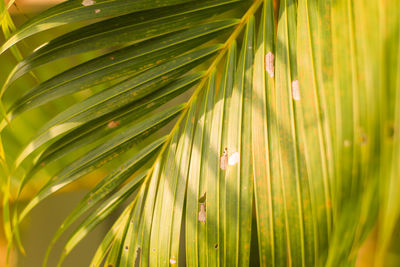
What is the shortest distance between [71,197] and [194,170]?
1.82 feet

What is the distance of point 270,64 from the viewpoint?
400mm

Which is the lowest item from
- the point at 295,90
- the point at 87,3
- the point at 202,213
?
the point at 202,213

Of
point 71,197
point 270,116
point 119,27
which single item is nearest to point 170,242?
point 270,116

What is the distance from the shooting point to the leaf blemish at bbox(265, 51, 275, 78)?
15.6 inches

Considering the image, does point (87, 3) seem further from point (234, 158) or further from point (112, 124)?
point (234, 158)

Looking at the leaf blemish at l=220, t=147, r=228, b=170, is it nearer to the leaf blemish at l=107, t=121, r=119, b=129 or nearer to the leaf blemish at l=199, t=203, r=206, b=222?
the leaf blemish at l=199, t=203, r=206, b=222

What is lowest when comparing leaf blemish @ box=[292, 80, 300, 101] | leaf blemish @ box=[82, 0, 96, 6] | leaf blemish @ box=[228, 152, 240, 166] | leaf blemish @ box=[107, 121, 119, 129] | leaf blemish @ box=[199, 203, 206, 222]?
leaf blemish @ box=[199, 203, 206, 222]

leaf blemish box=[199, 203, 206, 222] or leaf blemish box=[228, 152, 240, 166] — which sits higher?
leaf blemish box=[228, 152, 240, 166]

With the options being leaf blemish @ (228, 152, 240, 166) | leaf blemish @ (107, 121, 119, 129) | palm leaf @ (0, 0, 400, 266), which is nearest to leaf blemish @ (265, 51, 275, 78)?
palm leaf @ (0, 0, 400, 266)

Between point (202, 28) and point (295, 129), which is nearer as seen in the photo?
point (295, 129)

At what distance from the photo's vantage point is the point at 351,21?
0.31m

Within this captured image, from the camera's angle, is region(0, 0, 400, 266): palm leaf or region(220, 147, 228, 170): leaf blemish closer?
region(0, 0, 400, 266): palm leaf

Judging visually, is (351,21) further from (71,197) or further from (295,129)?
(71,197)

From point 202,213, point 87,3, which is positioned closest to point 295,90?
point 202,213
